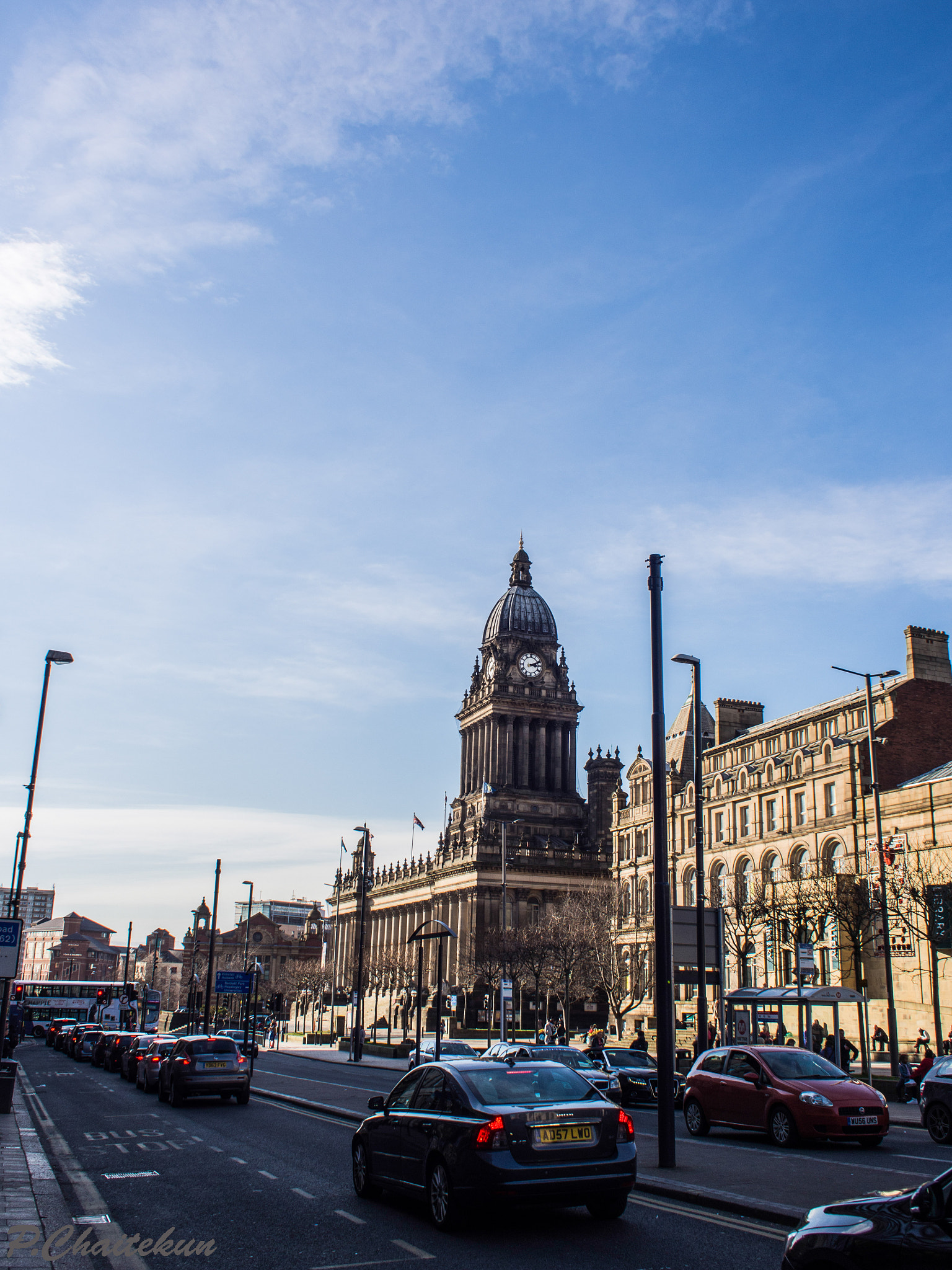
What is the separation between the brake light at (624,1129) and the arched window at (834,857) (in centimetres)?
4261

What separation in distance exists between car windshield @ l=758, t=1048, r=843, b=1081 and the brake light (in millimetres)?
8382

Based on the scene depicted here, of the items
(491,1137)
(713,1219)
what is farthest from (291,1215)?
(713,1219)

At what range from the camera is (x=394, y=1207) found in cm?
1228

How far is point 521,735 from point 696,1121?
10547cm

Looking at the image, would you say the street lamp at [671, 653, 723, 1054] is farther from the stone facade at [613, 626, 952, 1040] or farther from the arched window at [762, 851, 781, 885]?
the arched window at [762, 851, 781, 885]

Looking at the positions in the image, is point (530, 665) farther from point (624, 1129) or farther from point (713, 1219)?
point (624, 1129)

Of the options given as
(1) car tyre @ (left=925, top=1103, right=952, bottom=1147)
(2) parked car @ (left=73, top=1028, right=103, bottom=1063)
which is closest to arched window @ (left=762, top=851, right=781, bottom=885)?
(2) parked car @ (left=73, top=1028, right=103, bottom=1063)

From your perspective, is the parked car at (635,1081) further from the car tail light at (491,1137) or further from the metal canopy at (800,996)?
the car tail light at (491,1137)

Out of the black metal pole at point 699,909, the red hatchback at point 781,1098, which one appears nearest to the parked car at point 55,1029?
the black metal pole at point 699,909

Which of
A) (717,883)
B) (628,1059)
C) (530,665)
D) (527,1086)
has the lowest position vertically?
(628,1059)

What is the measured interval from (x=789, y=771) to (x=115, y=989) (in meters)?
64.5

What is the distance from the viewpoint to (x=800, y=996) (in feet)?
101

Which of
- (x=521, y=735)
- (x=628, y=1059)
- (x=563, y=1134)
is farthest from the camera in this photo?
(x=521, y=735)
